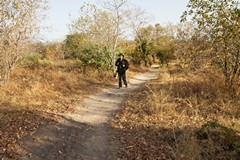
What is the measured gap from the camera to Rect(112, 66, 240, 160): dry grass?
5.01 m

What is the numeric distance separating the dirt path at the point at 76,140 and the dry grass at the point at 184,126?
455 millimetres

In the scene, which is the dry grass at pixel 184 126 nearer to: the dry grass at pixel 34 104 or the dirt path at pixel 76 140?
the dirt path at pixel 76 140

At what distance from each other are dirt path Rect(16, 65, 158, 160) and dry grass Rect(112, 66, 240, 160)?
17.9 inches

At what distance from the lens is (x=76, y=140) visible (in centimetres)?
584

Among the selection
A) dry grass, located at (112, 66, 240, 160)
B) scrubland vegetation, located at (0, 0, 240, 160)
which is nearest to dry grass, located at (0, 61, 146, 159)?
scrubland vegetation, located at (0, 0, 240, 160)

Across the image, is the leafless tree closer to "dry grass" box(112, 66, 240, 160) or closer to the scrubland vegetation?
the scrubland vegetation

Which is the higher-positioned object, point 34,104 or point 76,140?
point 34,104

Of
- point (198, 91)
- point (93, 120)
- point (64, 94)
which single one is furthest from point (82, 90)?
point (198, 91)

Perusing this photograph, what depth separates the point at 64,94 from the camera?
36.4ft

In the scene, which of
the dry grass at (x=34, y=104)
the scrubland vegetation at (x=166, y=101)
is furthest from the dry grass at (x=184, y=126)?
the dry grass at (x=34, y=104)

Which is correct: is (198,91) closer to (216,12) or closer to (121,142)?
(216,12)

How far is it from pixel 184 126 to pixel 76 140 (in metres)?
3.25

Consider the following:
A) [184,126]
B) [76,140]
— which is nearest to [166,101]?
[184,126]

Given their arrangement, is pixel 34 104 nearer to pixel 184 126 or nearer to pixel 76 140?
pixel 76 140
